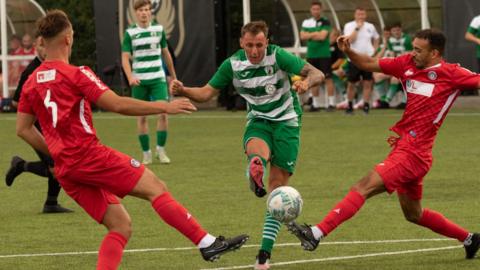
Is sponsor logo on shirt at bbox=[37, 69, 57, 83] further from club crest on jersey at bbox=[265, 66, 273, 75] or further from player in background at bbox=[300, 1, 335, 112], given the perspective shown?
player in background at bbox=[300, 1, 335, 112]

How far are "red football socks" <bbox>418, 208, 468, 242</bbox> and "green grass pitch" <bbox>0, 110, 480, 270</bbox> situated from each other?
0.18 metres

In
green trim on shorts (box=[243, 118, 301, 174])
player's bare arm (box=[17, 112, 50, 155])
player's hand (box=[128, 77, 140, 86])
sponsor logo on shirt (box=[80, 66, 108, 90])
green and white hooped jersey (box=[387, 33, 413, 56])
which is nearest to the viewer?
sponsor logo on shirt (box=[80, 66, 108, 90])

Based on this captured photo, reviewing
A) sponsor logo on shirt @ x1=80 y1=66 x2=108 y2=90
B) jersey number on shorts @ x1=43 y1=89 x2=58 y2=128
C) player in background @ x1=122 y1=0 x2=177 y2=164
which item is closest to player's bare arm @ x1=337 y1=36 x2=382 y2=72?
sponsor logo on shirt @ x1=80 y1=66 x2=108 y2=90

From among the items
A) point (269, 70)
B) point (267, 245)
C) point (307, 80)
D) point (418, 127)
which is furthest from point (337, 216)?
point (269, 70)

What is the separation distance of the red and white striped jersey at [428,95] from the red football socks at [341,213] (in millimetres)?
649

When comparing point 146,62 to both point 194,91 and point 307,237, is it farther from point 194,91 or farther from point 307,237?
point 307,237

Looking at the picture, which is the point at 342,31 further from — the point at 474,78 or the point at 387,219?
the point at 474,78

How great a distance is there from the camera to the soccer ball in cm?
951

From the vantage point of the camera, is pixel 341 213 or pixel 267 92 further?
pixel 267 92

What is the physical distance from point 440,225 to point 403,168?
708mm

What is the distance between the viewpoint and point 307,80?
10.0 m

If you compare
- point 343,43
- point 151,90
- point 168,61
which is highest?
point 343,43

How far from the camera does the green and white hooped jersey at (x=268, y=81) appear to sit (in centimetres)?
1024

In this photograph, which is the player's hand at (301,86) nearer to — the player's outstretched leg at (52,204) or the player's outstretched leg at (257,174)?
the player's outstretched leg at (257,174)
